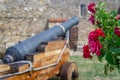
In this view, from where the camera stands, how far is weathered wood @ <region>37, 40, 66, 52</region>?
16.2 ft

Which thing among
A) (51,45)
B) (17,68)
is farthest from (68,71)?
(17,68)

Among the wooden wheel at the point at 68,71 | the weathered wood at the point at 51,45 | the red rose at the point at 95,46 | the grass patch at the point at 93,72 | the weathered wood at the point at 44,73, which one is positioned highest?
the red rose at the point at 95,46

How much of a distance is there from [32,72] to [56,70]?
99cm

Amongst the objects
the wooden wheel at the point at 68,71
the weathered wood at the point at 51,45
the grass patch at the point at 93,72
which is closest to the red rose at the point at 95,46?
the weathered wood at the point at 51,45

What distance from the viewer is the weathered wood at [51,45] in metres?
4.93

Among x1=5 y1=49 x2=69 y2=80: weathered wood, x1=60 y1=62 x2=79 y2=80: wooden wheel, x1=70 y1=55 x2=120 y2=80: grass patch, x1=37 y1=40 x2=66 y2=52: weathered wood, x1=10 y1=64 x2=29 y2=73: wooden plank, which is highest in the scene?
x1=37 y1=40 x2=66 y2=52: weathered wood

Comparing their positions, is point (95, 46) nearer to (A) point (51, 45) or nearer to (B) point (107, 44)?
(B) point (107, 44)

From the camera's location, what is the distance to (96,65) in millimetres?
7773

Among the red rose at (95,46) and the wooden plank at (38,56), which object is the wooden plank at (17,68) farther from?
the red rose at (95,46)

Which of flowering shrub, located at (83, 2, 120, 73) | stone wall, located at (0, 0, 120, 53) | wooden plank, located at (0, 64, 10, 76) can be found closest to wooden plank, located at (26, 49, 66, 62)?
wooden plank, located at (0, 64, 10, 76)

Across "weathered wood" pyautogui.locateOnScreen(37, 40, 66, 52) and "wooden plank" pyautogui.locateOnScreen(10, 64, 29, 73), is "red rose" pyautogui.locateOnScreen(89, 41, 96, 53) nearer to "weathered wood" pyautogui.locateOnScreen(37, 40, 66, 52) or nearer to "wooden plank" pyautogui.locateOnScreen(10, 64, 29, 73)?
"wooden plank" pyautogui.locateOnScreen(10, 64, 29, 73)

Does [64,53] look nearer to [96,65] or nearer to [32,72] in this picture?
[32,72]

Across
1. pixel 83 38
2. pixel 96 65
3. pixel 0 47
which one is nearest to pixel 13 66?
pixel 96 65

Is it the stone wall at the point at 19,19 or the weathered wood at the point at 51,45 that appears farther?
the stone wall at the point at 19,19
